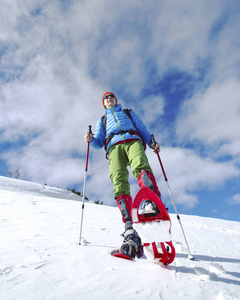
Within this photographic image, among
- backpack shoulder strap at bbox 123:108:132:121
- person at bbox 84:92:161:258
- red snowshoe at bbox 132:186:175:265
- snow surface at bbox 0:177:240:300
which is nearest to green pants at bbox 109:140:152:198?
person at bbox 84:92:161:258

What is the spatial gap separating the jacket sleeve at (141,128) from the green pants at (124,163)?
0.32 metres

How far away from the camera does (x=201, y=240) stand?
2.88 metres

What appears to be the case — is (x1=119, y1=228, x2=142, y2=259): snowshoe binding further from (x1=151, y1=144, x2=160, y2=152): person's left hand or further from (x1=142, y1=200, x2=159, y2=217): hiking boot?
(x1=151, y1=144, x2=160, y2=152): person's left hand

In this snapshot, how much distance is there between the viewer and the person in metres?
2.05

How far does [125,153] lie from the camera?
107 inches

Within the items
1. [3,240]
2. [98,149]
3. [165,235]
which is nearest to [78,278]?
[165,235]

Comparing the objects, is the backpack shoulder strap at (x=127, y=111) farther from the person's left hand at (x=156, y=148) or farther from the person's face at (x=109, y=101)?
the person's left hand at (x=156, y=148)

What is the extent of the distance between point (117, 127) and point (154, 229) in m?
1.79

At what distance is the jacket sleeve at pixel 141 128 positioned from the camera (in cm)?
297

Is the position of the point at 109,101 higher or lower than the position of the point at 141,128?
higher

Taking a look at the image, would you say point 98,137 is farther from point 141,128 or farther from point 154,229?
point 154,229

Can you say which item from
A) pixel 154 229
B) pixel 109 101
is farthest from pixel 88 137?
pixel 154 229

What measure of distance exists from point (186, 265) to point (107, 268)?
76 centimetres

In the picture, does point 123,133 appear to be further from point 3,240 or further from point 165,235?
point 3,240
